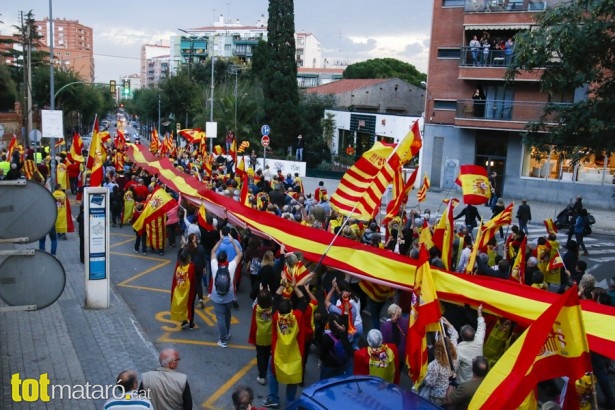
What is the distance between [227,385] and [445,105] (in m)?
26.3

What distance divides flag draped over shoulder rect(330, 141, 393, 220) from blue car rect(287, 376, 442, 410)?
4.45 meters

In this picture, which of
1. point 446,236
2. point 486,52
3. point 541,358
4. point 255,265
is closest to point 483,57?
point 486,52

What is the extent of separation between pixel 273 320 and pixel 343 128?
1513 inches

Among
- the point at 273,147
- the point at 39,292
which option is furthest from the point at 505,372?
the point at 273,147

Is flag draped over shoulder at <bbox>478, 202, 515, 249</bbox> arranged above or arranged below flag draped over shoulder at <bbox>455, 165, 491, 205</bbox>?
below

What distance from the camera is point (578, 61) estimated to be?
13320 millimetres

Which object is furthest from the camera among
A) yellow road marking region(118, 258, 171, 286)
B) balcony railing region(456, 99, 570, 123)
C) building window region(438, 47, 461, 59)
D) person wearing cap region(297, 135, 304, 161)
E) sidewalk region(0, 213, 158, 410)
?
person wearing cap region(297, 135, 304, 161)

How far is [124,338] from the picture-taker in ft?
32.2

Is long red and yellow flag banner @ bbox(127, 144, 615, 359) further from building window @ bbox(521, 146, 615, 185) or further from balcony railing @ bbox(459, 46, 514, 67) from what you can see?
balcony railing @ bbox(459, 46, 514, 67)

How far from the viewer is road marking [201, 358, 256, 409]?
7.94 m

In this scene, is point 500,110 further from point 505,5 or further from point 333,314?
point 333,314

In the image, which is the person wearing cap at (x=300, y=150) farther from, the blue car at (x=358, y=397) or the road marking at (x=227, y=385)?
the blue car at (x=358, y=397)

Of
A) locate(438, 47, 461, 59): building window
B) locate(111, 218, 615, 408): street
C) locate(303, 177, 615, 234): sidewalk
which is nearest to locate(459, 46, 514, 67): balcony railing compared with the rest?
locate(438, 47, 461, 59): building window

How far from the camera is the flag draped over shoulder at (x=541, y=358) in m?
5.21
